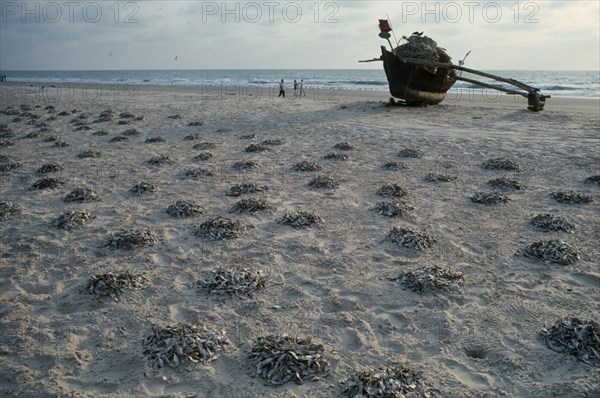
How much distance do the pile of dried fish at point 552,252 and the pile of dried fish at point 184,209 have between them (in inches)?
226

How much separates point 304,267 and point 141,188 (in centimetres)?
508

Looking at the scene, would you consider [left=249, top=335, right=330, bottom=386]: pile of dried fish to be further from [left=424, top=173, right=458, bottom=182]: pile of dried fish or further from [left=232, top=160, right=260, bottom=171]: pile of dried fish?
[left=232, top=160, right=260, bottom=171]: pile of dried fish

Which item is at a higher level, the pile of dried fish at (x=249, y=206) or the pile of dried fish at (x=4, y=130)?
the pile of dried fish at (x=4, y=130)

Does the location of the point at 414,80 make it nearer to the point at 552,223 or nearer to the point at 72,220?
the point at 552,223

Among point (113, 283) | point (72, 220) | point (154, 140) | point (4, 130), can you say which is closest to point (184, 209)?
point (72, 220)

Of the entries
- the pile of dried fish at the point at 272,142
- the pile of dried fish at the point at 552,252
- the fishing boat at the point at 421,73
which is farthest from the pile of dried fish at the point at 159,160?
the fishing boat at the point at 421,73

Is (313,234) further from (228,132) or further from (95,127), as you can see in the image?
(95,127)

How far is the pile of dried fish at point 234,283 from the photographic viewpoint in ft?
17.6

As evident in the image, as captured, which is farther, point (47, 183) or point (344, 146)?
point (344, 146)

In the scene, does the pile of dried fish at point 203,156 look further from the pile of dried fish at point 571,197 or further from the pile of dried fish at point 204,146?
the pile of dried fish at point 571,197

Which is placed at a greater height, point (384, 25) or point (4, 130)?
point (384, 25)

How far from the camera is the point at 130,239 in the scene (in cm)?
670

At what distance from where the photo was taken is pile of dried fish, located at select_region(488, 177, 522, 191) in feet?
31.8

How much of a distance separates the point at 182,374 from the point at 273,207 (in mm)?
4722
